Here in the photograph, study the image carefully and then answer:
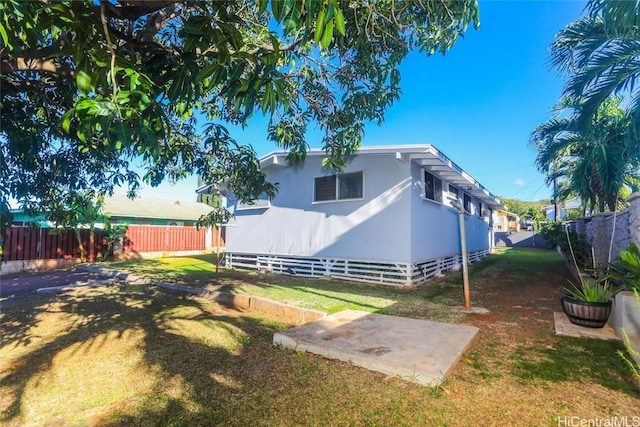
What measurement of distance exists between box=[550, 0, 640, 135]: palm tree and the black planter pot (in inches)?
134

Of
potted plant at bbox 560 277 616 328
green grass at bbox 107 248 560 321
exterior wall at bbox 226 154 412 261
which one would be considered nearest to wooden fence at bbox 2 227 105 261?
green grass at bbox 107 248 560 321

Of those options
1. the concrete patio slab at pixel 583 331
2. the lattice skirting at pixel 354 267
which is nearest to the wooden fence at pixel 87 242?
the lattice skirting at pixel 354 267

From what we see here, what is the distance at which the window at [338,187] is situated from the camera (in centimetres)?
973

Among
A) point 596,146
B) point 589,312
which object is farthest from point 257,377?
point 596,146

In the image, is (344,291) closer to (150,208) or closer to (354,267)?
(354,267)

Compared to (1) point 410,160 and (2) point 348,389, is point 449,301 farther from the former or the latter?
(2) point 348,389

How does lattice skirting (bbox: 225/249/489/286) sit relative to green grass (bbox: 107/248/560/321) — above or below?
above

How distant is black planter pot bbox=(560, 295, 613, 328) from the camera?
4535 mm

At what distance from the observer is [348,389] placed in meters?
3.02

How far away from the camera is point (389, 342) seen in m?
3.97

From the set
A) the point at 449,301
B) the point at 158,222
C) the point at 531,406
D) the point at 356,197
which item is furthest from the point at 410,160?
the point at 158,222

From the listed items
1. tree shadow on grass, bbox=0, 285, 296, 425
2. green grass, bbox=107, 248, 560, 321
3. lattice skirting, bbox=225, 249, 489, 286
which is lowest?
tree shadow on grass, bbox=0, 285, 296, 425

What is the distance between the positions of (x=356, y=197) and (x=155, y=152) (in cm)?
774

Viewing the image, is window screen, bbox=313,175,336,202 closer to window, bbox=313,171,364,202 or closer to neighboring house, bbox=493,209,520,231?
window, bbox=313,171,364,202
